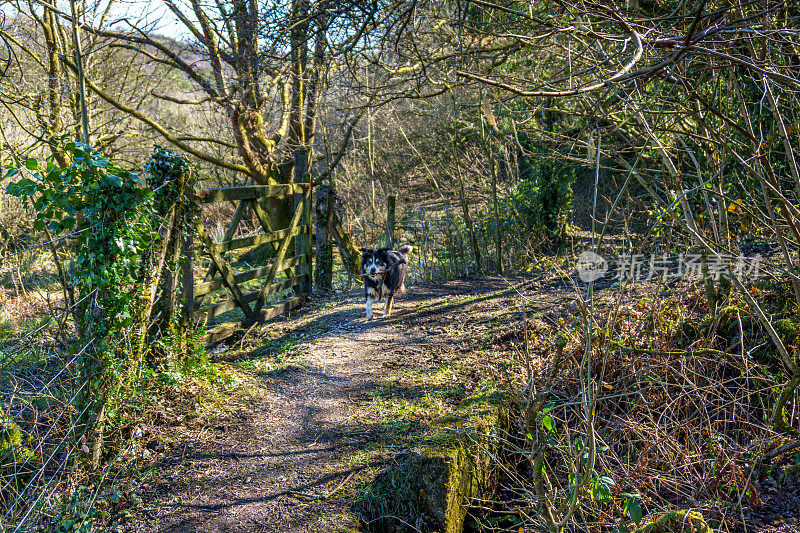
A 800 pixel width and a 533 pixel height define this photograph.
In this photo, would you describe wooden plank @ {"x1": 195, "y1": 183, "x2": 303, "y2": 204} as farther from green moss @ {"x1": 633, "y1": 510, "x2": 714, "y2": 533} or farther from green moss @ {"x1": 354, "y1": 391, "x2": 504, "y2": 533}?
green moss @ {"x1": 633, "y1": 510, "x2": 714, "y2": 533}

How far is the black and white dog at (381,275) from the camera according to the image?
7.28 meters

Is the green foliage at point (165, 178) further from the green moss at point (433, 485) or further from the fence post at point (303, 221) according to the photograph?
the fence post at point (303, 221)

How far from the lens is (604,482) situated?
8.45 ft

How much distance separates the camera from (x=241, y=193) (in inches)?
246

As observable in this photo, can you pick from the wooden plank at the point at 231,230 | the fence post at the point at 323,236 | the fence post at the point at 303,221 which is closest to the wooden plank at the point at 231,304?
the fence post at the point at 303,221

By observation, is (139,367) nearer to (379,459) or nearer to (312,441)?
(312,441)

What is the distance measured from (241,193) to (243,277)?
3.46 feet

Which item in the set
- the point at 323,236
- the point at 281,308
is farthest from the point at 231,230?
the point at 323,236

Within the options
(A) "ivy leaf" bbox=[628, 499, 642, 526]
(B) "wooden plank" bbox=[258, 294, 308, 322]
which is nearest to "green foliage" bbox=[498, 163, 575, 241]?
(B) "wooden plank" bbox=[258, 294, 308, 322]

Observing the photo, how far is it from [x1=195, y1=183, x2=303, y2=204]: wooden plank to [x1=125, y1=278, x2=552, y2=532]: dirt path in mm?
1834

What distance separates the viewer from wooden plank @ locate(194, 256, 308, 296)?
5.45m

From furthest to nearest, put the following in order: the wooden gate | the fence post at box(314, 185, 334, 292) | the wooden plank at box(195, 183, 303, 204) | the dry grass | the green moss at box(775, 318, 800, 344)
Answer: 1. the fence post at box(314, 185, 334, 292)
2. the wooden gate
3. the wooden plank at box(195, 183, 303, 204)
4. the green moss at box(775, 318, 800, 344)
5. the dry grass

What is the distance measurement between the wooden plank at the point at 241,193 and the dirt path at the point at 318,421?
1.83 meters

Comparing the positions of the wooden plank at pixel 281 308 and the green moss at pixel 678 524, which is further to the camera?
the wooden plank at pixel 281 308
